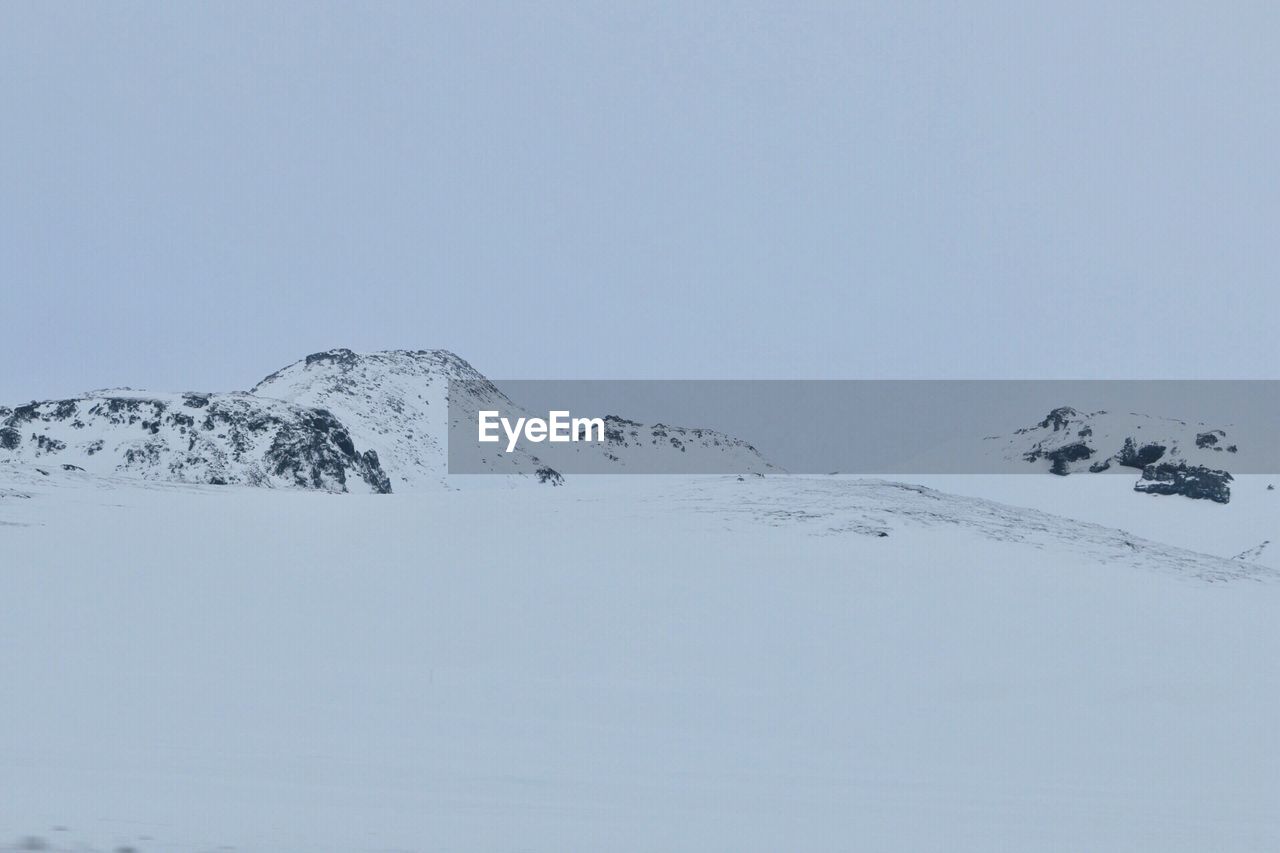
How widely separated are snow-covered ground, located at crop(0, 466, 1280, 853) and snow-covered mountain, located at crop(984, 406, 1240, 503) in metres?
26.1

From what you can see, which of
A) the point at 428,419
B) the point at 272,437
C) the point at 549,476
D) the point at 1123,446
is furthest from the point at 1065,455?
the point at 428,419

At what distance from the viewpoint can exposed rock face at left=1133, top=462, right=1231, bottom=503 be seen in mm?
33969

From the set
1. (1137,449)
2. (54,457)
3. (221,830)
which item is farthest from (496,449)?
(221,830)

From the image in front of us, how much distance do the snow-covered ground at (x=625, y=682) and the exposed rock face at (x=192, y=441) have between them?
32.0m

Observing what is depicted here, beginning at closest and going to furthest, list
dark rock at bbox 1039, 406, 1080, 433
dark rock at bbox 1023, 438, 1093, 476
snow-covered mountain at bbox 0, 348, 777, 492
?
dark rock at bbox 1023, 438, 1093, 476, dark rock at bbox 1039, 406, 1080, 433, snow-covered mountain at bbox 0, 348, 777, 492

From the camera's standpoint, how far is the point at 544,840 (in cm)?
558

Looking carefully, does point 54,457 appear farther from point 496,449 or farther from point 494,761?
point 494,761

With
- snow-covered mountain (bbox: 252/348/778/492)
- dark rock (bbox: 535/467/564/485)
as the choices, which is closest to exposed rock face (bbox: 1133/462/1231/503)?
snow-covered mountain (bbox: 252/348/778/492)

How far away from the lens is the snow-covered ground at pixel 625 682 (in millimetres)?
5961

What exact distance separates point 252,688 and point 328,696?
616 mm

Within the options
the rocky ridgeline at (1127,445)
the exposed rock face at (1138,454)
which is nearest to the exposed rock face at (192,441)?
the rocky ridgeline at (1127,445)

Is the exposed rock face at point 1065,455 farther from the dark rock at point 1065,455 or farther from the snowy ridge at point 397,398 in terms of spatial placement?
the snowy ridge at point 397,398

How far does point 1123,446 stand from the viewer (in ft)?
138

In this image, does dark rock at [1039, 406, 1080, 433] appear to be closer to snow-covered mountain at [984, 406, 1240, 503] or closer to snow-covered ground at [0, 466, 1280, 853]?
snow-covered mountain at [984, 406, 1240, 503]
